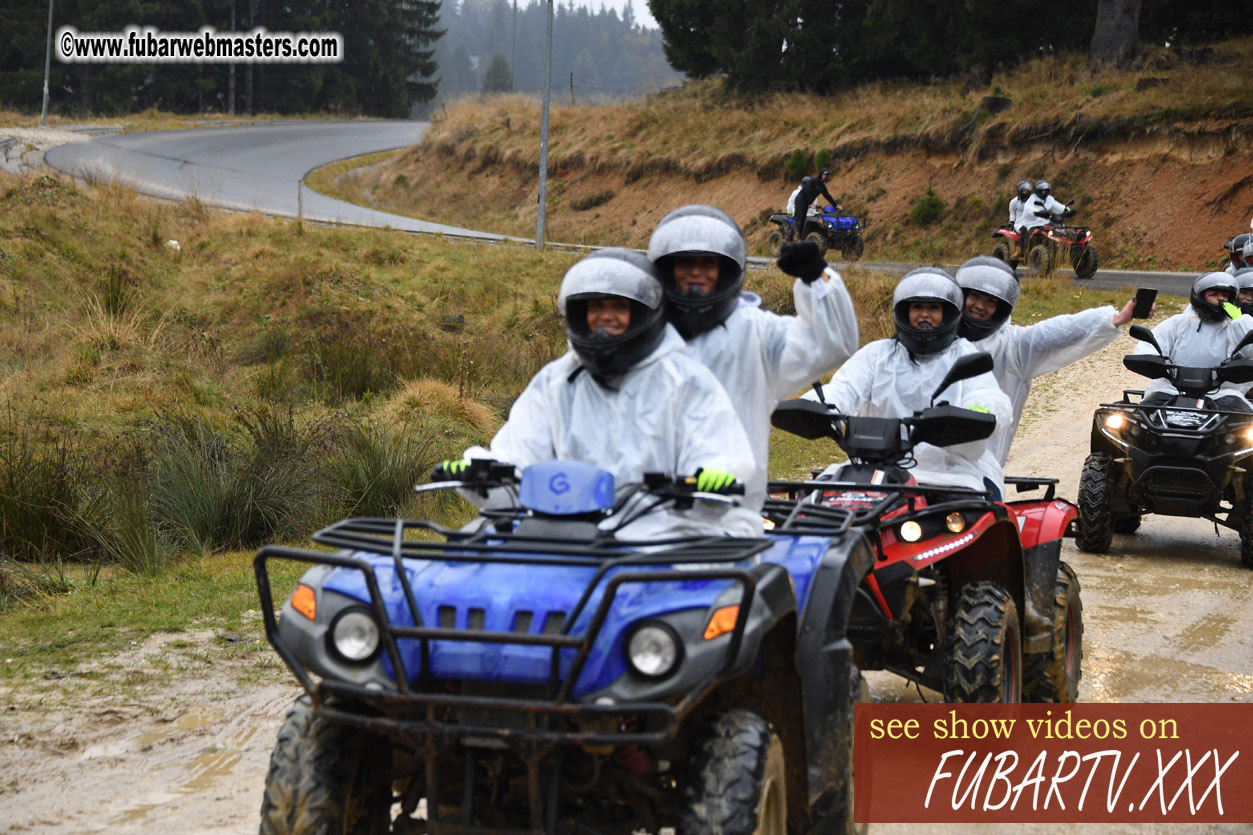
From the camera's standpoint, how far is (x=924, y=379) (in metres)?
6.40

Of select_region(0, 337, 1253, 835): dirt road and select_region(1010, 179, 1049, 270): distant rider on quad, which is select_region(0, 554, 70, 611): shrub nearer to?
select_region(0, 337, 1253, 835): dirt road

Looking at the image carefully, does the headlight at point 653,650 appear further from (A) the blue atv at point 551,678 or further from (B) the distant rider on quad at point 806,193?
(B) the distant rider on quad at point 806,193

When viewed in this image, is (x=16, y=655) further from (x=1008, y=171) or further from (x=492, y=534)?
(x=1008, y=171)

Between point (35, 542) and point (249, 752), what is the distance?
4292 mm

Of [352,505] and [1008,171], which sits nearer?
[352,505]

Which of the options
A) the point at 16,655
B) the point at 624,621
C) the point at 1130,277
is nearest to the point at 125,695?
the point at 16,655

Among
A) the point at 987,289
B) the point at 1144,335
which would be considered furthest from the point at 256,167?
the point at 987,289

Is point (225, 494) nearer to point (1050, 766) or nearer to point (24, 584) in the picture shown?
point (24, 584)

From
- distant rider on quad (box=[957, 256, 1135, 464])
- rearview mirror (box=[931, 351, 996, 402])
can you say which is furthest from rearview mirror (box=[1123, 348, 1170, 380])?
rearview mirror (box=[931, 351, 996, 402])

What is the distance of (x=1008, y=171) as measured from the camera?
1323 inches

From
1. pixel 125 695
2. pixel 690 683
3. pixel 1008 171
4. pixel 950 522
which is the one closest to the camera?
pixel 690 683

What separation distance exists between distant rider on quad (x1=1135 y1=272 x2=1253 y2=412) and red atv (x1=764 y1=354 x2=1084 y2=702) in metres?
4.80

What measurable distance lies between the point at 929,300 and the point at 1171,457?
4.65 m

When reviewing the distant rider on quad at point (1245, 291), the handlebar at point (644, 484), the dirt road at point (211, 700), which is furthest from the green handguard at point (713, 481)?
the distant rider on quad at point (1245, 291)
